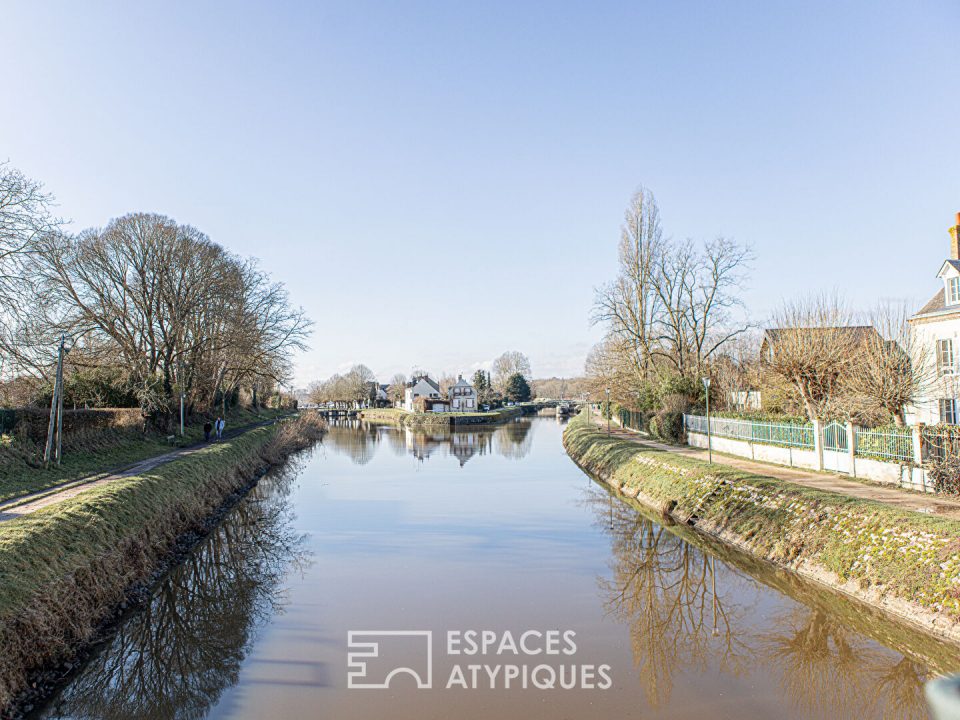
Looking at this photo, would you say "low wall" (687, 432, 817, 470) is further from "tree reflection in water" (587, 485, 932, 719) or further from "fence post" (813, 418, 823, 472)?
"tree reflection in water" (587, 485, 932, 719)

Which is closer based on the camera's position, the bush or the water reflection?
the bush

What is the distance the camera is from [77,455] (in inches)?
701

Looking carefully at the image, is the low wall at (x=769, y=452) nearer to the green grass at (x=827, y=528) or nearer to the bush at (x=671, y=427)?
the green grass at (x=827, y=528)

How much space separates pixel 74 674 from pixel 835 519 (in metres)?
11.6

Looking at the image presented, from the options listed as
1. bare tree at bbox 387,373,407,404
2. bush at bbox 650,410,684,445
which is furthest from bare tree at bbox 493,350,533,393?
bush at bbox 650,410,684,445

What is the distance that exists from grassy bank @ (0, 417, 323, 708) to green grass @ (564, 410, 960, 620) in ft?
36.3

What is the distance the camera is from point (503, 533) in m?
14.5

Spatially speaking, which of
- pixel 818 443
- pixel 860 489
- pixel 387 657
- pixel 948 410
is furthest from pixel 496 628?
pixel 948 410

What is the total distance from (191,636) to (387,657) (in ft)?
9.96

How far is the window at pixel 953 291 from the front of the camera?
2233 cm

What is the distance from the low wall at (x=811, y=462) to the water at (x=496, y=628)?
4355mm

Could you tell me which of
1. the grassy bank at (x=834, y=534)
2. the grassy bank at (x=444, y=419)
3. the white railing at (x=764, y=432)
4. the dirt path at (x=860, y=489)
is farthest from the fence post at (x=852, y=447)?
the grassy bank at (x=444, y=419)

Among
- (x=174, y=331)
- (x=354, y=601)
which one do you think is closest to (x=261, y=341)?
(x=174, y=331)

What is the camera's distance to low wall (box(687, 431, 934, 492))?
1309 cm
